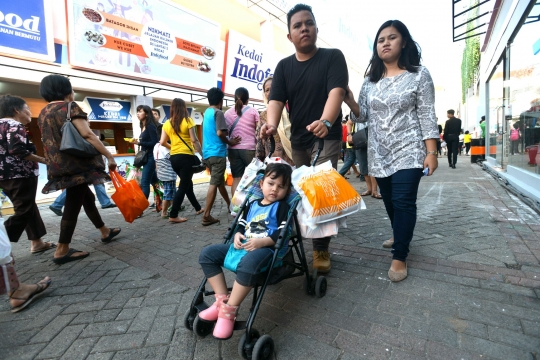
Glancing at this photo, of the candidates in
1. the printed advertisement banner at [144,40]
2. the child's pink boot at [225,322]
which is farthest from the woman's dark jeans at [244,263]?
the printed advertisement banner at [144,40]

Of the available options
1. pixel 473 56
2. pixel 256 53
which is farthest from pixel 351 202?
pixel 473 56

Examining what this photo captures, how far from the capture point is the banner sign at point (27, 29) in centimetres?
622

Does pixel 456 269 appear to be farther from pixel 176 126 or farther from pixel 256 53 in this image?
pixel 256 53

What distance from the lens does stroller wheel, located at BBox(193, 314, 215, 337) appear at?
5.87ft

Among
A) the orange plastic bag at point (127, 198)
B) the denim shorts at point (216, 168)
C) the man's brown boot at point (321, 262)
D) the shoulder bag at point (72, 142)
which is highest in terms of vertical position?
the shoulder bag at point (72, 142)

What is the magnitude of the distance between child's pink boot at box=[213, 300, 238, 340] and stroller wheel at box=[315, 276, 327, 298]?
748mm

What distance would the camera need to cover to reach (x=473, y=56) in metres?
17.8

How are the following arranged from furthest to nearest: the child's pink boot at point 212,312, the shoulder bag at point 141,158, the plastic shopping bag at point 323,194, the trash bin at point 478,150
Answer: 1. the trash bin at point 478,150
2. the shoulder bag at point 141,158
3. the plastic shopping bag at point 323,194
4. the child's pink boot at point 212,312

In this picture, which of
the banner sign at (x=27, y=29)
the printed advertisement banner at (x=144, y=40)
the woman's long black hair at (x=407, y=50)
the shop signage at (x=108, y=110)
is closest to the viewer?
the woman's long black hair at (x=407, y=50)

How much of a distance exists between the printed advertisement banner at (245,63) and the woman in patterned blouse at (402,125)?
9798mm

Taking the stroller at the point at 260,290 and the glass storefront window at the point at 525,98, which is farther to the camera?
the glass storefront window at the point at 525,98

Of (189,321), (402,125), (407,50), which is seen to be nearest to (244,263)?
(189,321)

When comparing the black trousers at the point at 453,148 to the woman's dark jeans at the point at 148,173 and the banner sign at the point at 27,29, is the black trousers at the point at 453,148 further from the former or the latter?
the banner sign at the point at 27,29

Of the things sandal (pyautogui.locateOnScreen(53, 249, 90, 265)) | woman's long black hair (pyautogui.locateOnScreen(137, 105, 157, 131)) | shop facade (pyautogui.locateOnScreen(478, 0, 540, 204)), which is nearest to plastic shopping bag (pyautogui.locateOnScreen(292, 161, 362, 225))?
sandal (pyautogui.locateOnScreen(53, 249, 90, 265))
